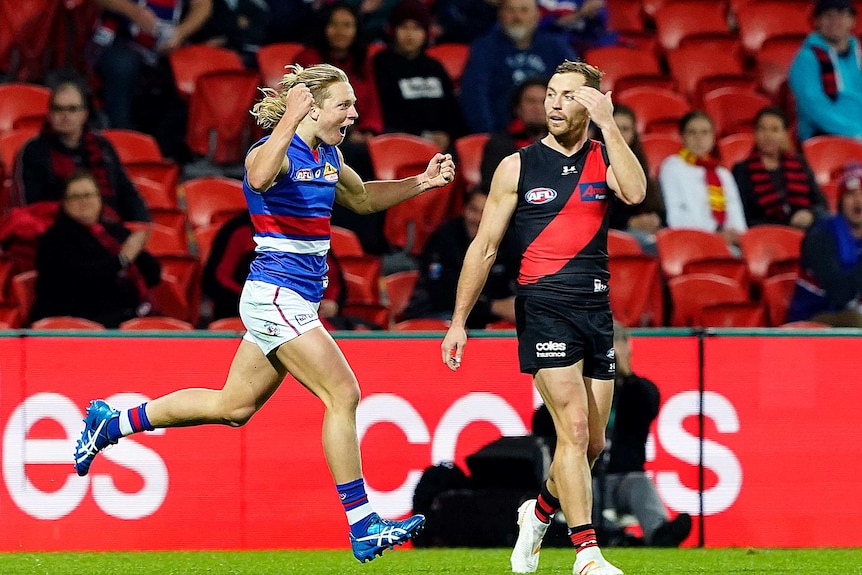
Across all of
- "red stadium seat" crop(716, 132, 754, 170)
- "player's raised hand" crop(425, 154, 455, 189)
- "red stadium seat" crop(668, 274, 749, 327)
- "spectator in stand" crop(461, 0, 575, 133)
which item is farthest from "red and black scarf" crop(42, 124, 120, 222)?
"red stadium seat" crop(716, 132, 754, 170)

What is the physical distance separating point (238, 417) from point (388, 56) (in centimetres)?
645

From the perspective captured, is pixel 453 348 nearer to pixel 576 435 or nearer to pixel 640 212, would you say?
pixel 576 435

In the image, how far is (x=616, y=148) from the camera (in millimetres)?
6398

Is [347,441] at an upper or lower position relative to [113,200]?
lower

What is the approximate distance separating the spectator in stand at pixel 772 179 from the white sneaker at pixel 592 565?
6293 millimetres

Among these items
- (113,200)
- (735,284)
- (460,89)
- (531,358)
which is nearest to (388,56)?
A: (460,89)

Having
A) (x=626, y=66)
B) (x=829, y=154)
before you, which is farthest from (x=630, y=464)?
(x=626, y=66)

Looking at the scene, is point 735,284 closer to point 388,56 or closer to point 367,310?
point 367,310

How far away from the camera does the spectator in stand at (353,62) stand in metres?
11.6

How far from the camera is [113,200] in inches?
426

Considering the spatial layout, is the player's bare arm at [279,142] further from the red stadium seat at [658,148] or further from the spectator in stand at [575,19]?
the spectator in stand at [575,19]

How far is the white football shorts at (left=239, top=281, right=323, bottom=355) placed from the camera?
638 centimetres

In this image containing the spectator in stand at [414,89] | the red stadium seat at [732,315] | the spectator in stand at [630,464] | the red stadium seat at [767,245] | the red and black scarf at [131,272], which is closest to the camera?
the spectator in stand at [630,464]

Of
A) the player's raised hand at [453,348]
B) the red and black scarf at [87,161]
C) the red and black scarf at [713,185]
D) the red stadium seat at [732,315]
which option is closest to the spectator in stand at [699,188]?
the red and black scarf at [713,185]
